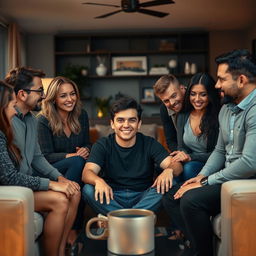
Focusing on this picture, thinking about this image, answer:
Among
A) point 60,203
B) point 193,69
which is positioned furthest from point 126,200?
point 193,69

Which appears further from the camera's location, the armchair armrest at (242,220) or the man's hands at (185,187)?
the man's hands at (185,187)

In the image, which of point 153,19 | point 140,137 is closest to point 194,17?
point 153,19

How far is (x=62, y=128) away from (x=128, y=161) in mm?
753

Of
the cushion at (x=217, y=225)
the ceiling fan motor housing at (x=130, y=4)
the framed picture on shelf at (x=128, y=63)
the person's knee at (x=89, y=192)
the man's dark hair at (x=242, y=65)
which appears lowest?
the cushion at (x=217, y=225)

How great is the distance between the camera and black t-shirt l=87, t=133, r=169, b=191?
7.33 ft

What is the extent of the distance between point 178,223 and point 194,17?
5.53m

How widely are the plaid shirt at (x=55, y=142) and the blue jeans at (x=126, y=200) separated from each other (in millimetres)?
779

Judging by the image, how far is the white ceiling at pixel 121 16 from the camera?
6199 millimetres

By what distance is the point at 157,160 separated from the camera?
88.5 inches

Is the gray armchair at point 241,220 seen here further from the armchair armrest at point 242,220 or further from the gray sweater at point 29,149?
the gray sweater at point 29,149

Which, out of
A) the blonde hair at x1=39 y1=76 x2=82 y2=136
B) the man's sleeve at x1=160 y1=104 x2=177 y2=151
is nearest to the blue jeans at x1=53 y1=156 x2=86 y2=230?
the blonde hair at x1=39 y1=76 x2=82 y2=136

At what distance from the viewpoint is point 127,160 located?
227cm

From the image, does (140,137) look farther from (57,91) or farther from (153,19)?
(153,19)

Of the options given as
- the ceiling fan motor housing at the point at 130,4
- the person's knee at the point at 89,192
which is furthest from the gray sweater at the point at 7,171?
the ceiling fan motor housing at the point at 130,4
